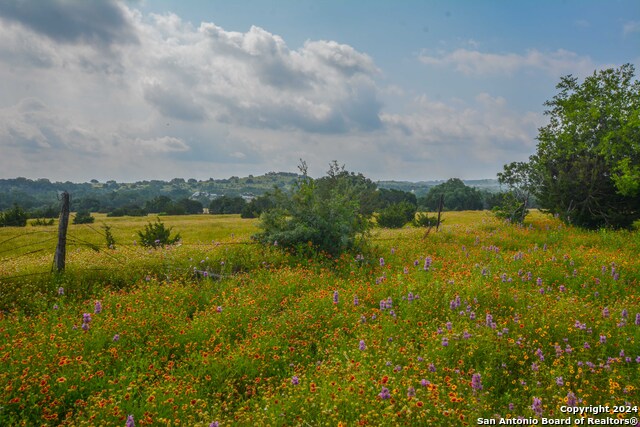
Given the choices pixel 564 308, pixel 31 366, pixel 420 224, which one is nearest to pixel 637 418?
pixel 564 308

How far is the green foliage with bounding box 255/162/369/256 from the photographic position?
13656mm

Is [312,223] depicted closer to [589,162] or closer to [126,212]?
[589,162]

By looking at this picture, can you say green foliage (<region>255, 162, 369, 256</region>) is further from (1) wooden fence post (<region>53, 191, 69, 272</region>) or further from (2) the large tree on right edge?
(2) the large tree on right edge

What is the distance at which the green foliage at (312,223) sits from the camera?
44.8ft

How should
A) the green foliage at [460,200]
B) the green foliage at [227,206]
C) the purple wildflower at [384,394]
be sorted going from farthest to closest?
the green foliage at [460,200], the green foliage at [227,206], the purple wildflower at [384,394]

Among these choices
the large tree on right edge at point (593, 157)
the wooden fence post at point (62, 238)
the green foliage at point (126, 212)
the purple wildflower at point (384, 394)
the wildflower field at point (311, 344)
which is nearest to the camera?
the purple wildflower at point (384, 394)

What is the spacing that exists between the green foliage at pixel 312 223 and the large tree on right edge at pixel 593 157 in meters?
13.9

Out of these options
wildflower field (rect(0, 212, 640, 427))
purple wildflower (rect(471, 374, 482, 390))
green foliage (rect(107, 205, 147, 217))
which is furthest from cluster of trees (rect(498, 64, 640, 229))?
green foliage (rect(107, 205, 147, 217))

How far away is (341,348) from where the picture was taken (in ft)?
20.8

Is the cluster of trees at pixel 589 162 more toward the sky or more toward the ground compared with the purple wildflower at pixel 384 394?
more toward the sky

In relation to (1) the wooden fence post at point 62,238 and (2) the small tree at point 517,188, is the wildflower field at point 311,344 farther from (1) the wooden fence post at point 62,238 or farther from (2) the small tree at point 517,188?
(2) the small tree at point 517,188

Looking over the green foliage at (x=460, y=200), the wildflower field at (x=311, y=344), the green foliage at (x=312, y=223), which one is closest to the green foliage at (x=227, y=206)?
the green foliage at (x=460, y=200)

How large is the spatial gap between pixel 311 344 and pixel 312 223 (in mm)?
7329

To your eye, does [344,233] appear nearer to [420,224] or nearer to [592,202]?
[592,202]
